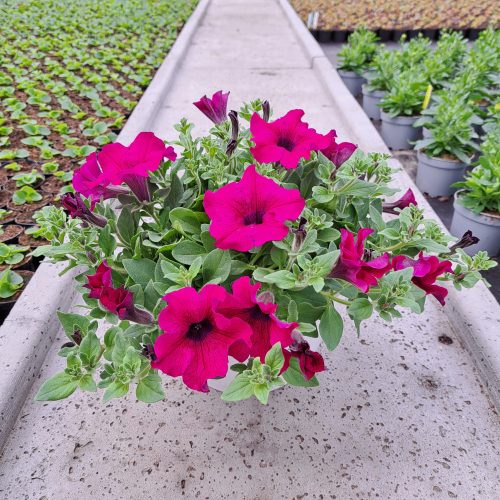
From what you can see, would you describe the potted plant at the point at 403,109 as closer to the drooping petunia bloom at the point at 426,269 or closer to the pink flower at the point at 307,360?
the drooping petunia bloom at the point at 426,269

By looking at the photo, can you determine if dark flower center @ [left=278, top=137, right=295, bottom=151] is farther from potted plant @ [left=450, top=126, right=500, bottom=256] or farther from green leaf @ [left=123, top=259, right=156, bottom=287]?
potted plant @ [left=450, top=126, right=500, bottom=256]

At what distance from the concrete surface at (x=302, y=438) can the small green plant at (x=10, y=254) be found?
494 mm

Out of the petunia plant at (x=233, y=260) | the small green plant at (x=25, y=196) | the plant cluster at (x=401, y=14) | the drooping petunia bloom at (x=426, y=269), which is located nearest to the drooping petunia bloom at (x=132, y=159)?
the petunia plant at (x=233, y=260)

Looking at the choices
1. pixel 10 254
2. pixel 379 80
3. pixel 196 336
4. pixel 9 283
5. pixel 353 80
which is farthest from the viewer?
pixel 353 80

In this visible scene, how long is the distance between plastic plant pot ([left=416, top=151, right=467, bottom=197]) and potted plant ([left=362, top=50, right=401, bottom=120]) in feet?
3.54

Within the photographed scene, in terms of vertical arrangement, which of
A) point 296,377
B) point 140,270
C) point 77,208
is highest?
point 77,208

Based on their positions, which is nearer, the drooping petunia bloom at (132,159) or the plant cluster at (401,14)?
the drooping petunia bloom at (132,159)

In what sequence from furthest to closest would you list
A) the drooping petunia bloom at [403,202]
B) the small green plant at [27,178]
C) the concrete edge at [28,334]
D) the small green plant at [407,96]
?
the small green plant at [407,96]
the small green plant at [27,178]
the concrete edge at [28,334]
the drooping petunia bloom at [403,202]

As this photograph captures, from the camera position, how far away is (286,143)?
1008 millimetres

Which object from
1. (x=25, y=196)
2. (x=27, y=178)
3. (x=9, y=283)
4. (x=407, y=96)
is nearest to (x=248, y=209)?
(x=9, y=283)

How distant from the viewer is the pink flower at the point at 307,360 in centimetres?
86

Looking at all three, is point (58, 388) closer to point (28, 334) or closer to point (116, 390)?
point (116, 390)

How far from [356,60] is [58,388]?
4.34 m

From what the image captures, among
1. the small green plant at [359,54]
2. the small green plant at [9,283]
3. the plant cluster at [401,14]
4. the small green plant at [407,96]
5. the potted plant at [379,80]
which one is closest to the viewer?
the small green plant at [9,283]
